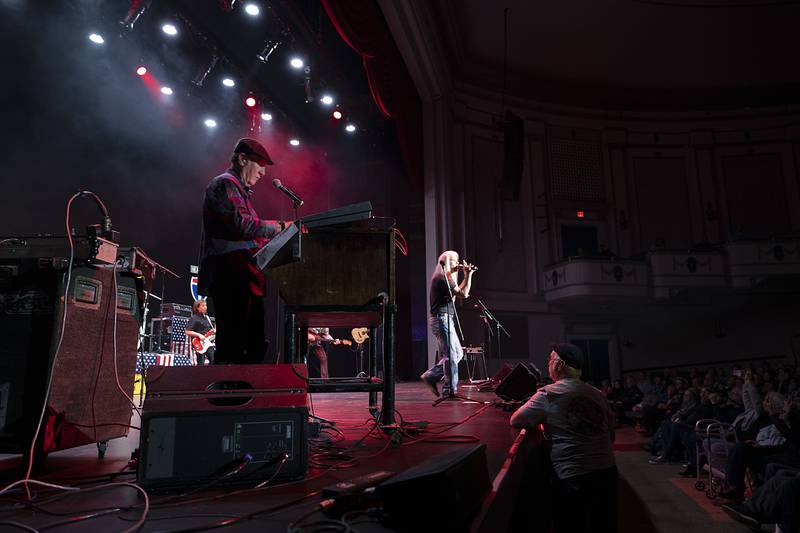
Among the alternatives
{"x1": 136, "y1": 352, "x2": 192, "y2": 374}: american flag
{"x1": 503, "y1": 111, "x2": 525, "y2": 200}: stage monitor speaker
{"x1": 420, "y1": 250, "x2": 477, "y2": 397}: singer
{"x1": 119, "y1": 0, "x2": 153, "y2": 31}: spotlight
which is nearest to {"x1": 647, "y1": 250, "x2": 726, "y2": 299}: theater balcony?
{"x1": 503, "y1": 111, "x2": 525, "y2": 200}: stage monitor speaker

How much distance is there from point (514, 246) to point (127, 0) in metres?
10.0

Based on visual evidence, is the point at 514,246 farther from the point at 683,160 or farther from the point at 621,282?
the point at 683,160

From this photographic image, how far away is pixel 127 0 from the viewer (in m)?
7.62

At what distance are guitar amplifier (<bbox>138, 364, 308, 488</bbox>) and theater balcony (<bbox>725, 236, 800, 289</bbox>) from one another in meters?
15.4

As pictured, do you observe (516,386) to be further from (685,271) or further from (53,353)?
(685,271)

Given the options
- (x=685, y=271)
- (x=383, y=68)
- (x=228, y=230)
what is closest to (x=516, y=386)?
(x=228, y=230)

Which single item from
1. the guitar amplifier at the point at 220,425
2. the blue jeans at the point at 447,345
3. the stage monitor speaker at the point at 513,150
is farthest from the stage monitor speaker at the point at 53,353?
the stage monitor speaker at the point at 513,150

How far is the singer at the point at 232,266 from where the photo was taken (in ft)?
6.84

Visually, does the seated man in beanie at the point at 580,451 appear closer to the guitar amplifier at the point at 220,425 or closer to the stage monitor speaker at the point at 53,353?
the guitar amplifier at the point at 220,425

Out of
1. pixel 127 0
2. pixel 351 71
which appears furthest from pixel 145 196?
pixel 351 71

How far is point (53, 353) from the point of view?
1600 millimetres

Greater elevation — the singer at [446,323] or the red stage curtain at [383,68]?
the red stage curtain at [383,68]

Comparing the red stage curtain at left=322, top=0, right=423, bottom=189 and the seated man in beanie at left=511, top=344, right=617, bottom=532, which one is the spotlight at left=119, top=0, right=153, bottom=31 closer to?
the red stage curtain at left=322, top=0, right=423, bottom=189

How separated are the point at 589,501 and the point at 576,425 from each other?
1.65 feet
